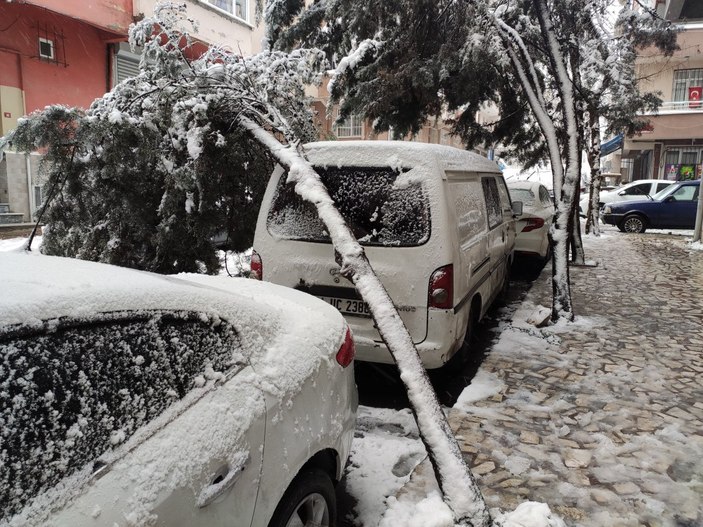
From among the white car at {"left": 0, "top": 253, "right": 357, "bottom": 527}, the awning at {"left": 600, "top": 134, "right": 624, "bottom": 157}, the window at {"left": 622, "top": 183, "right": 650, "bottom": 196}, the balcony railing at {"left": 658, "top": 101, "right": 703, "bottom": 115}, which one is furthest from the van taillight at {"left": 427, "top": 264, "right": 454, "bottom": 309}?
the awning at {"left": 600, "top": 134, "right": 624, "bottom": 157}

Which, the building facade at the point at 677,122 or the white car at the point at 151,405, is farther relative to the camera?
the building facade at the point at 677,122

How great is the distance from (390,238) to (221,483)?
8.50 feet

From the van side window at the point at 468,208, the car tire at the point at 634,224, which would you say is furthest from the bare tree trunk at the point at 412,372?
the car tire at the point at 634,224

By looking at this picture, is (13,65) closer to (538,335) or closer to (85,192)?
(85,192)

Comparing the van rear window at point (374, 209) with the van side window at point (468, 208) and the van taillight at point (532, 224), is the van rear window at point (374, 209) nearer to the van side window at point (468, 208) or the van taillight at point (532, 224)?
the van side window at point (468, 208)

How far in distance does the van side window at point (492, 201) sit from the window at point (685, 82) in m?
26.3

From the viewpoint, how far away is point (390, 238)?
13.2ft

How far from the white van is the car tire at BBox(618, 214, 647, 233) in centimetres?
1503

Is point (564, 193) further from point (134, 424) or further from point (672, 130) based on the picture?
point (672, 130)

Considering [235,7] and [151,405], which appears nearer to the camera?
[151,405]

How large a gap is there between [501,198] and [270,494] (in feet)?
18.3

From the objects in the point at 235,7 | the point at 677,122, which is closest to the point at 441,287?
the point at 235,7

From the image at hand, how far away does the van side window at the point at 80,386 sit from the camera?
134 cm

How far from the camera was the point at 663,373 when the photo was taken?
482 cm
